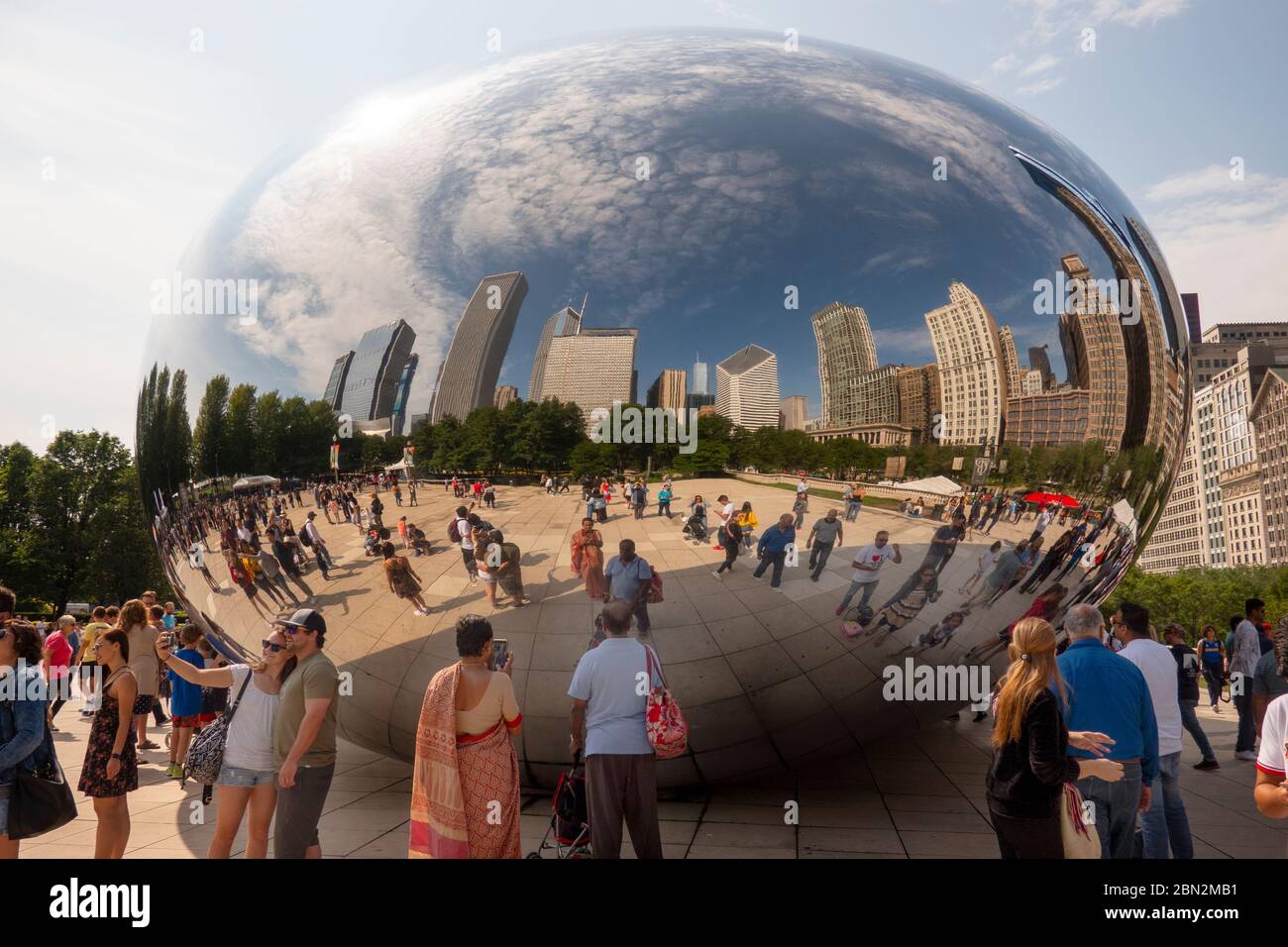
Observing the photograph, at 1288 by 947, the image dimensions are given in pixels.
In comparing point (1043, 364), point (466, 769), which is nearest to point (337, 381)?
point (466, 769)

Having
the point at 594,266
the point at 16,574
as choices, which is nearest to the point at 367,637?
the point at 594,266

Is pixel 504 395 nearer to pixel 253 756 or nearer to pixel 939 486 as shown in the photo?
pixel 253 756

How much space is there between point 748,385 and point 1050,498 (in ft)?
7.65

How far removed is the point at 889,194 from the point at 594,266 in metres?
1.99

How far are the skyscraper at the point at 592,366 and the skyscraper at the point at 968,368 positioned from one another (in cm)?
193

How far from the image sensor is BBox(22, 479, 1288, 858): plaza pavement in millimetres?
5133

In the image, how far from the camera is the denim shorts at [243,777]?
16.7ft

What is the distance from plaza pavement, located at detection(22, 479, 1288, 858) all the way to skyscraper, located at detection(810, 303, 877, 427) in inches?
25.2

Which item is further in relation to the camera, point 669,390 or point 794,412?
point 794,412

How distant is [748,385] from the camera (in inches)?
202

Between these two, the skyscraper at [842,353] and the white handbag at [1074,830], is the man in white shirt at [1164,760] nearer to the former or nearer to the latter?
the white handbag at [1074,830]

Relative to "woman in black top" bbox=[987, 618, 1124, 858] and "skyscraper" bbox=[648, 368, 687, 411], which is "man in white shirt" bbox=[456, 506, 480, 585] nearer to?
"skyscraper" bbox=[648, 368, 687, 411]

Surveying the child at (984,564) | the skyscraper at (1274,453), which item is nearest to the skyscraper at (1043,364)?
the child at (984,564)

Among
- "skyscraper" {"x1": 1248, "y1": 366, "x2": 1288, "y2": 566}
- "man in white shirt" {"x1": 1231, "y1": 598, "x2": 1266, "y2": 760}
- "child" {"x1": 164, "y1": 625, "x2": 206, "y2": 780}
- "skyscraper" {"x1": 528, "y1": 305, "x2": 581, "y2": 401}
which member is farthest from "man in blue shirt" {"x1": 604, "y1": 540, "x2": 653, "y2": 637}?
"skyscraper" {"x1": 1248, "y1": 366, "x2": 1288, "y2": 566}
